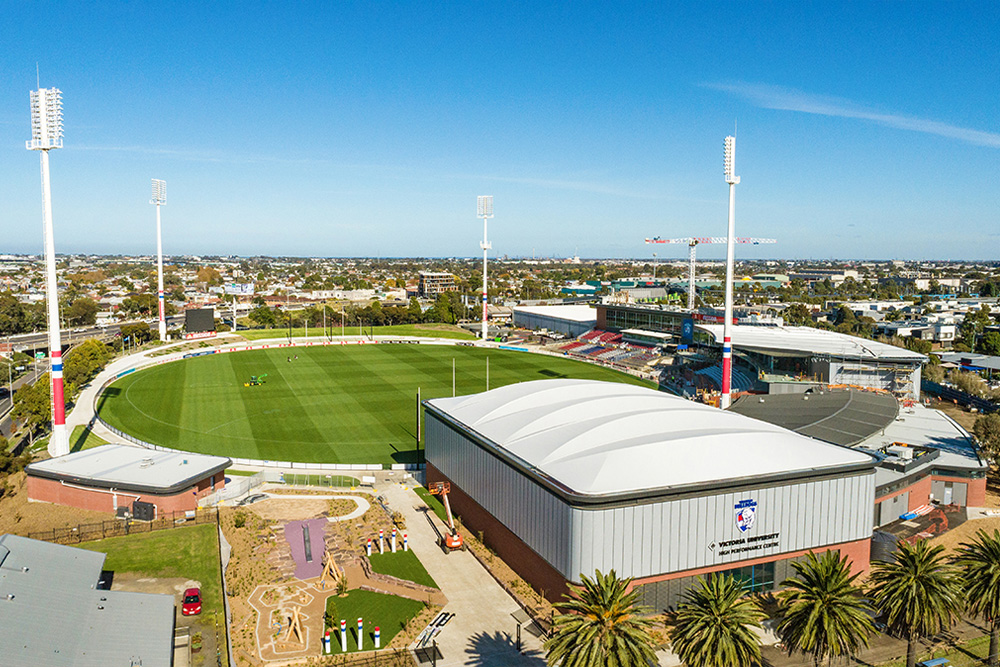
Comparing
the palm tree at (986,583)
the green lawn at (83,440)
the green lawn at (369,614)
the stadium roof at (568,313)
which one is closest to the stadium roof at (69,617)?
the green lawn at (369,614)

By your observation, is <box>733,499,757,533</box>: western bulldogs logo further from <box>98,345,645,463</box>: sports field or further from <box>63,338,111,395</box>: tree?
<box>63,338,111,395</box>: tree

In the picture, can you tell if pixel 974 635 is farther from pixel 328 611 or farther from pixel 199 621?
pixel 199 621

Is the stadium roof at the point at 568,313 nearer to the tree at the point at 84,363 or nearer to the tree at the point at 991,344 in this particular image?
the tree at the point at 991,344

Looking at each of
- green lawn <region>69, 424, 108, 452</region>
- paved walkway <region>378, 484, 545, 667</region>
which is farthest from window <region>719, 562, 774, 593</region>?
green lawn <region>69, 424, 108, 452</region>

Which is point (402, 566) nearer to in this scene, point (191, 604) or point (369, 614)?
point (369, 614)

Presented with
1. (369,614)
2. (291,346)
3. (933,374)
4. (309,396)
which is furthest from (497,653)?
(291,346)

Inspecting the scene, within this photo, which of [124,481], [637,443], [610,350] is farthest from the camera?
[610,350]

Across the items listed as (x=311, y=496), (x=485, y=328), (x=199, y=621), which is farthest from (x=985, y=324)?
(x=199, y=621)

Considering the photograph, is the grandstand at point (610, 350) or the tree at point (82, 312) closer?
the grandstand at point (610, 350)
